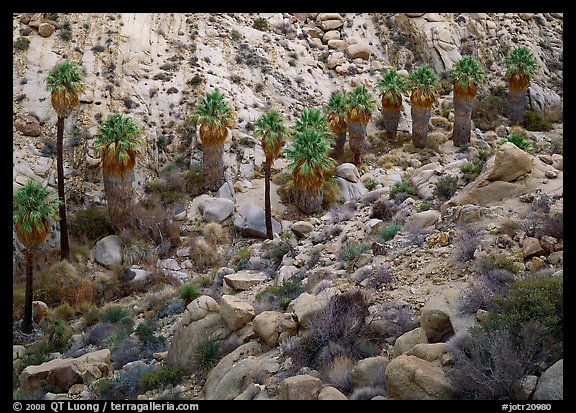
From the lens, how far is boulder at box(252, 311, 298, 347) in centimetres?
1194

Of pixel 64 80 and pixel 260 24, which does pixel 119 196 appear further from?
pixel 260 24

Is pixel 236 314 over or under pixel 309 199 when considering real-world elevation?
over

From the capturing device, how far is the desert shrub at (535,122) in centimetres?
4209

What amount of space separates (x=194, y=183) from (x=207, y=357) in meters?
19.9

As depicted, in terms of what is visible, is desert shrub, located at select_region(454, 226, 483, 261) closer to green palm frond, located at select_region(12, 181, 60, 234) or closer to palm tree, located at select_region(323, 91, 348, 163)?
green palm frond, located at select_region(12, 181, 60, 234)

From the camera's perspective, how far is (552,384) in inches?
279

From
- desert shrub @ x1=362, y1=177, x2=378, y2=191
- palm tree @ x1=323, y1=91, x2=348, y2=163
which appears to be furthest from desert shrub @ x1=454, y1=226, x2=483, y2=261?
palm tree @ x1=323, y1=91, x2=348, y2=163

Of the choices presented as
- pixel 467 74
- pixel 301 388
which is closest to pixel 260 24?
pixel 467 74

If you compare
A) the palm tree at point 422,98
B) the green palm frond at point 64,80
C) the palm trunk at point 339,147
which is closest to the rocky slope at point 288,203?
the palm tree at point 422,98

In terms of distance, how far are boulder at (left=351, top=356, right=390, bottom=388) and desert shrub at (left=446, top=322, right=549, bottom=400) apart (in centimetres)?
129

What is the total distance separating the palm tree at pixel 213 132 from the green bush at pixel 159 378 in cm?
1967

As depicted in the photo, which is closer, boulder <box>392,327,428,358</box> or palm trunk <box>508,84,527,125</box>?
boulder <box>392,327,428,358</box>

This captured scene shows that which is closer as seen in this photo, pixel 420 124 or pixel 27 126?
pixel 27 126
